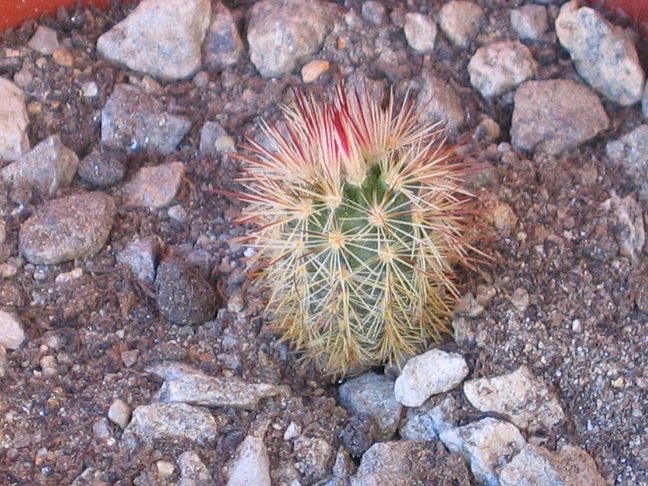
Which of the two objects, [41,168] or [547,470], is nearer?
[547,470]

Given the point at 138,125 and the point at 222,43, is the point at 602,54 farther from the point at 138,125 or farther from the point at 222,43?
the point at 138,125

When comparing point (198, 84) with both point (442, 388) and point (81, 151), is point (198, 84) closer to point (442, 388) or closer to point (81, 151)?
point (81, 151)

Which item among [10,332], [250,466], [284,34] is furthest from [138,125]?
[250,466]

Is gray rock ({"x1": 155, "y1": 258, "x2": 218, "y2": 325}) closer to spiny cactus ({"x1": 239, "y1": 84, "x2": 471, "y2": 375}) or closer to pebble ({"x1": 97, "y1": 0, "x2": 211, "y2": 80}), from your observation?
spiny cactus ({"x1": 239, "y1": 84, "x2": 471, "y2": 375})

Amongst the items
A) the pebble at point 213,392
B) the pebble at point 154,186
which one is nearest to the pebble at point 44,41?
the pebble at point 154,186

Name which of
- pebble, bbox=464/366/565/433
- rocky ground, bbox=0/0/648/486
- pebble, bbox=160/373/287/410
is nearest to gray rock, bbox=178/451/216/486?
rocky ground, bbox=0/0/648/486

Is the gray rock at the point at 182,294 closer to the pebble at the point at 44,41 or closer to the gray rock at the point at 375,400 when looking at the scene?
the gray rock at the point at 375,400
